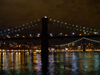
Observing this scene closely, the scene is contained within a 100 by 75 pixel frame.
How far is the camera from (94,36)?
5366cm

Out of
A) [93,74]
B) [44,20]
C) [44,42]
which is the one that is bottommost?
[93,74]

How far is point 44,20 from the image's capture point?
4222 cm

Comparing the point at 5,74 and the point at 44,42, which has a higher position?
the point at 44,42

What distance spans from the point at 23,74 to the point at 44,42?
1070 inches

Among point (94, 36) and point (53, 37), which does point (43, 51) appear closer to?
point (53, 37)

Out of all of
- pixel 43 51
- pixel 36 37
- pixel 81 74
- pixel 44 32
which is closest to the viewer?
pixel 81 74

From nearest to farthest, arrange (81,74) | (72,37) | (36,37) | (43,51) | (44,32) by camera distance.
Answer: (81,74)
(43,51)
(44,32)
(36,37)
(72,37)

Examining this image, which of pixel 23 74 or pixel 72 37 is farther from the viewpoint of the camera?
pixel 72 37

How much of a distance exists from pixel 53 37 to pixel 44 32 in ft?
40.1

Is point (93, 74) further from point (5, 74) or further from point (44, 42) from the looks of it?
point (44, 42)

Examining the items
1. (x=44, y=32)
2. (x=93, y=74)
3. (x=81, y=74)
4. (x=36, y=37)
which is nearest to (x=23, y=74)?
(x=81, y=74)

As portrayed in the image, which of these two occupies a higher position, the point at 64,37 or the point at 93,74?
the point at 64,37

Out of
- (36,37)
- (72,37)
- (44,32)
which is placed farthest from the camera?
(72,37)

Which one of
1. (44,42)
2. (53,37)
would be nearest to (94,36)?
(53,37)
